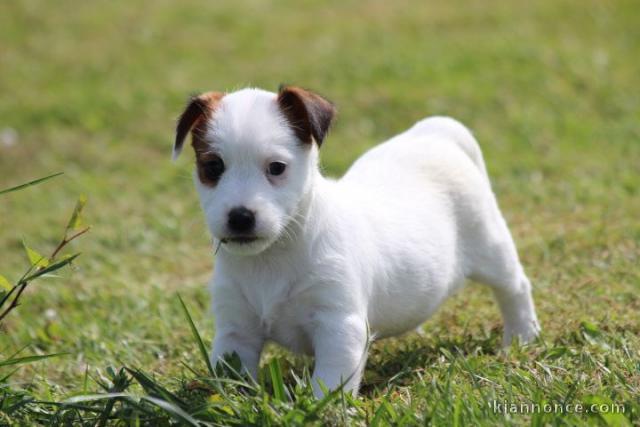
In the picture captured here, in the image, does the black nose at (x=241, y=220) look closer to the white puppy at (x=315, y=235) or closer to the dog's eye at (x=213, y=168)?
the white puppy at (x=315, y=235)

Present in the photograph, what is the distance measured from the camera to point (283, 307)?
478 cm

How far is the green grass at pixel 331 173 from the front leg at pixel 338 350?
6.7 inches

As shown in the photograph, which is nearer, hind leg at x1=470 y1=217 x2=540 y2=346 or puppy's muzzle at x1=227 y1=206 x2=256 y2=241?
puppy's muzzle at x1=227 y1=206 x2=256 y2=241

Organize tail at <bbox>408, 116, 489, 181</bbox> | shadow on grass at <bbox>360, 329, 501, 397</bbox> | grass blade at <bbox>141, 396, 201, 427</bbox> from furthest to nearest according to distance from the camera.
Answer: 1. tail at <bbox>408, 116, 489, 181</bbox>
2. shadow on grass at <bbox>360, 329, 501, 397</bbox>
3. grass blade at <bbox>141, 396, 201, 427</bbox>

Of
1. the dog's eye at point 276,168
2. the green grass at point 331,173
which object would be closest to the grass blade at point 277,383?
the green grass at point 331,173

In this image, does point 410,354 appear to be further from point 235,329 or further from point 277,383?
point 277,383

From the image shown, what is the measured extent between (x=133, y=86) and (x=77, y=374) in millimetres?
8232

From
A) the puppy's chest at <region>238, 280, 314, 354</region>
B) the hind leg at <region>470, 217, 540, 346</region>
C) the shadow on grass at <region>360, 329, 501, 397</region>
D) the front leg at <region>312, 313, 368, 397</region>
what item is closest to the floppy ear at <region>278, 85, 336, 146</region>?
the puppy's chest at <region>238, 280, 314, 354</region>

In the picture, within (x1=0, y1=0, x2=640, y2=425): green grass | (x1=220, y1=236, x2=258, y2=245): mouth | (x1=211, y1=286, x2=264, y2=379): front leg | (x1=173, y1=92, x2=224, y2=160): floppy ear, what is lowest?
(x1=0, y1=0, x2=640, y2=425): green grass

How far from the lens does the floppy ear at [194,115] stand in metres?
4.76

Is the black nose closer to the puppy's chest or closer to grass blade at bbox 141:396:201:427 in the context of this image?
the puppy's chest

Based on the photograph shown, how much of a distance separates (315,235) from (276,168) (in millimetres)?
447

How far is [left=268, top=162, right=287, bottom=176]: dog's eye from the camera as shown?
452cm

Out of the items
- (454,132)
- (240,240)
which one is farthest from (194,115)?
(454,132)
